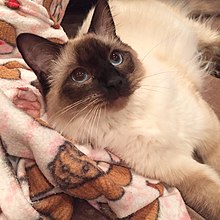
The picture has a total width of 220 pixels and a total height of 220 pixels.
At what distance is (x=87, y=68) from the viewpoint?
1146 millimetres

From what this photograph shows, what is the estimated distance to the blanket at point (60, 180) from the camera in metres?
1.05

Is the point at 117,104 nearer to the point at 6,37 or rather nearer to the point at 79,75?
the point at 79,75

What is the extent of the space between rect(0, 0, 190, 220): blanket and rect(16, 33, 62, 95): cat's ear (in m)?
0.11

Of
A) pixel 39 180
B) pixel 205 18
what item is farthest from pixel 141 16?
pixel 39 180

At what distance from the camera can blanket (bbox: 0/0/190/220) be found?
105cm

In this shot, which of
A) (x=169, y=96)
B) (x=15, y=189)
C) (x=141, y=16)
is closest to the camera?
(x=15, y=189)

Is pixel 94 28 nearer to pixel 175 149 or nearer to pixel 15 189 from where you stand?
pixel 175 149

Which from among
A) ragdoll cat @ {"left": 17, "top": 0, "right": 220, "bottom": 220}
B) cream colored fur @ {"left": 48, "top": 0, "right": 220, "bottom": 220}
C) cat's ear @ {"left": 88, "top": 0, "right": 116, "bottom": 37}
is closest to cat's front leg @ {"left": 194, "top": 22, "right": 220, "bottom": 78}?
cream colored fur @ {"left": 48, "top": 0, "right": 220, "bottom": 220}

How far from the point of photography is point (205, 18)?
6.49ft

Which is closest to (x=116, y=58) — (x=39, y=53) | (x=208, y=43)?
(x=39, y=53)

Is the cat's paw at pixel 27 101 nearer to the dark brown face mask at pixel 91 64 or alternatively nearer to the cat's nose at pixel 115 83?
the dark brown face mask at pixel 91 64

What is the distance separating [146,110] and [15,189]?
0.44m

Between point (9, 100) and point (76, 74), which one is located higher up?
point (76, 74)

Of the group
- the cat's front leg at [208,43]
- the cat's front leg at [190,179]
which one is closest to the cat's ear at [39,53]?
the cat's front leg at [190,179]
